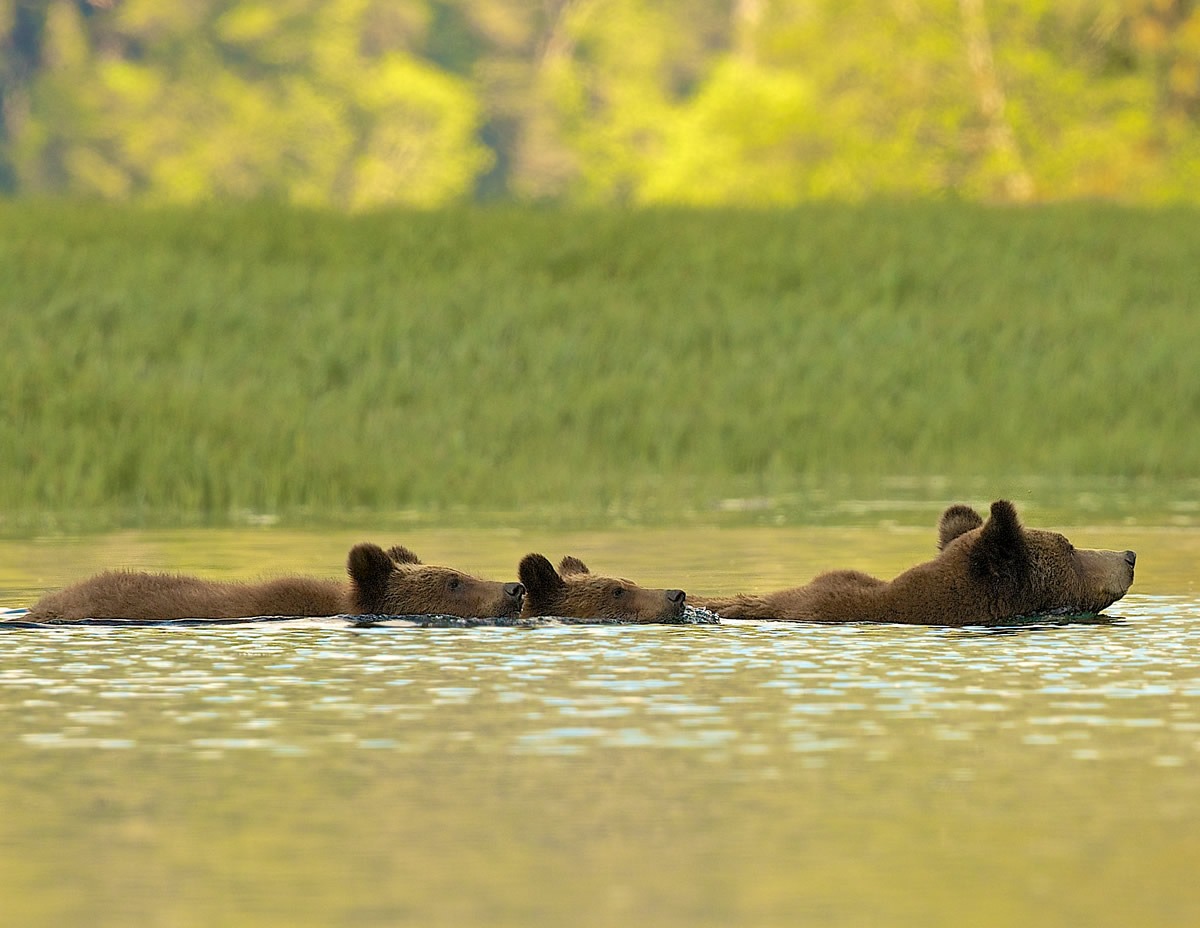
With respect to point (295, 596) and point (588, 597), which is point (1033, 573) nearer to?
point (588, 597)

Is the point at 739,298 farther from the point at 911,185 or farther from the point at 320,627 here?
the point at 911,185

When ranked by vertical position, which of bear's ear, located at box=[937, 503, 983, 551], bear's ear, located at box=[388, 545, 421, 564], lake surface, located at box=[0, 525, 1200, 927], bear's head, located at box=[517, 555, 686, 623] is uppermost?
bear's ear, located at box=[937, 503, 983, 551]

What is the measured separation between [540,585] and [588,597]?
22 centimetres

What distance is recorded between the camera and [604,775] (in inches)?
272

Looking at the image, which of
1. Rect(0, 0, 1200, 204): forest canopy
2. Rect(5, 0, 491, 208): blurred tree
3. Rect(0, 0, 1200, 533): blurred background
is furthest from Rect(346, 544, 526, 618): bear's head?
Rect(5, 0, 491, 208): blurred tree

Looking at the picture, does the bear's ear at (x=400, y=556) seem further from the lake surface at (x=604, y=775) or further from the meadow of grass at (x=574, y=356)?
the meadow of grass at (x=574, y=356)

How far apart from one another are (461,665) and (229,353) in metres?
15.1

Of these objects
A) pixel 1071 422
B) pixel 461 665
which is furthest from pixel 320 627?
pixel 1071 422

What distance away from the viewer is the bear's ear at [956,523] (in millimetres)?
11055

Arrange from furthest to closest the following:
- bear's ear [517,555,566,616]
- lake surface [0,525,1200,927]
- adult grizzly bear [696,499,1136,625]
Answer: bear's ear [517,555,566,616] < adult grizzly bear [696,499,1136,625] < lake surface [0,525,1200,927]

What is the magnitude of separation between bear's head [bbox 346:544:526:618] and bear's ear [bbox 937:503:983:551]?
1.92m

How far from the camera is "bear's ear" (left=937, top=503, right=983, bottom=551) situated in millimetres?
11055

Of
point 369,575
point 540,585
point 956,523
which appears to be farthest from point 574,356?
point 369,575

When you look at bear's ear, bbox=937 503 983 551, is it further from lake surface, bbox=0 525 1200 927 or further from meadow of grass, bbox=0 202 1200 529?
meadow of grass, bbox=0 202 1200 529
